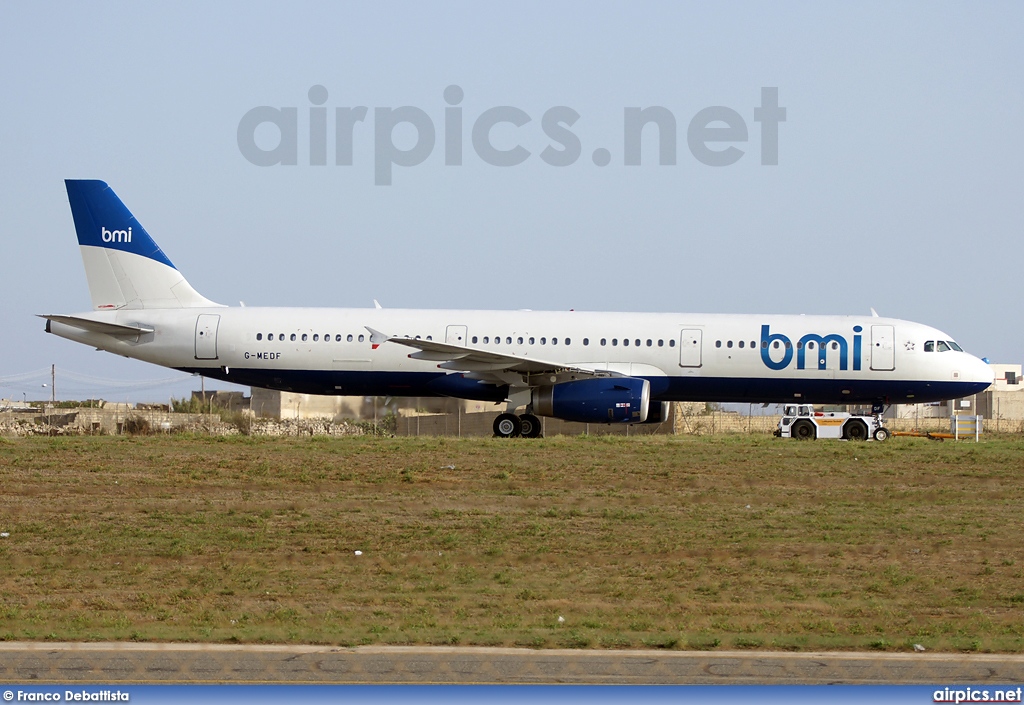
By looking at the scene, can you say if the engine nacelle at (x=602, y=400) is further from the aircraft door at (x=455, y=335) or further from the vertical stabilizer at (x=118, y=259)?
the vertical stabilizer at (x=118, y=259)

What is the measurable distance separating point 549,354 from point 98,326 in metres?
12.1

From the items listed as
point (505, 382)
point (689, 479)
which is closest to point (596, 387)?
point (505, 382)

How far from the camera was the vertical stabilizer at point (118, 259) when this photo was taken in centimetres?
3316

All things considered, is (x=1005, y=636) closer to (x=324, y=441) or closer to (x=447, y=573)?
(x=447, y=573)

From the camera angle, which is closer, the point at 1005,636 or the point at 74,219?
the point at 1005,636

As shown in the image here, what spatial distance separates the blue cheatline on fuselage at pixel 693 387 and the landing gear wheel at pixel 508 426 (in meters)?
0.65

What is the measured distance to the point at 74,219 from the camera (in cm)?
3369

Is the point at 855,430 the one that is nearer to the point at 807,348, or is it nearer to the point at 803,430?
the point at 803,430

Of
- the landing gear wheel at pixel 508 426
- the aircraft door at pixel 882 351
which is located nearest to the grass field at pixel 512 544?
the landing gear wheel at pixel 508 426

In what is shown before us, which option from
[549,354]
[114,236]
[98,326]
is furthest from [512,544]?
[114,236]

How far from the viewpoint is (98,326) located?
32.1 m

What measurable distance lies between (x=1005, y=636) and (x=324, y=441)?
58.7 ft

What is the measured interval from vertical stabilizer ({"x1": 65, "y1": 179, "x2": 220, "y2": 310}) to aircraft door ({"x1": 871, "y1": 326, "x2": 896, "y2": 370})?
58.1 feet

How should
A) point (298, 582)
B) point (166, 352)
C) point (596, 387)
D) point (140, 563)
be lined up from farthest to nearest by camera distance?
point (166, 352)
point (596, 387)
point (140, 563)
point (298, 582)
